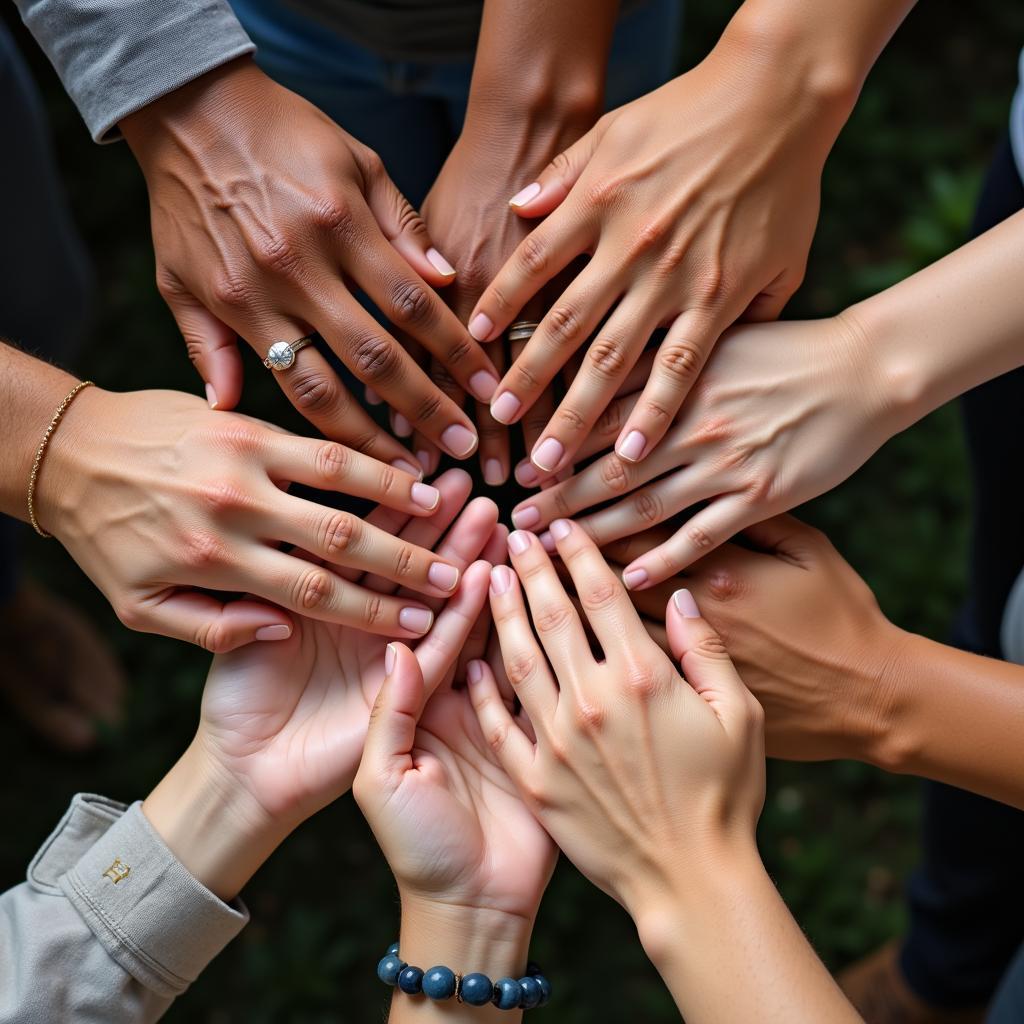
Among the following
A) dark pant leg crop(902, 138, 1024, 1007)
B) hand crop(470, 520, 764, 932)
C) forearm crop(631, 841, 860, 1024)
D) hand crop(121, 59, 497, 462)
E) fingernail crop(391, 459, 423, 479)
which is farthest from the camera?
dark pant leg crop(902, 138, 1024, 1007)

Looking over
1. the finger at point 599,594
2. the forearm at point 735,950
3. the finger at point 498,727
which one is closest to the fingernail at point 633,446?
the finger at point 599,594

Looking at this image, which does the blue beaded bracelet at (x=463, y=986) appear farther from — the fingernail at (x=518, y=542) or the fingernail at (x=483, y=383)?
the fingernail at (x=483, y=383)

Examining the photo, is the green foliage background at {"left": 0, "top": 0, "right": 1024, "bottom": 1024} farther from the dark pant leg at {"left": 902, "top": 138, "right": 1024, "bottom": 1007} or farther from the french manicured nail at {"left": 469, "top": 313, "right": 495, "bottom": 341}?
the french manicured nail at {"left": 469, "top": 313, "right": 495, "bottom": 341}

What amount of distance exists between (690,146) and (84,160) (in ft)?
6.43

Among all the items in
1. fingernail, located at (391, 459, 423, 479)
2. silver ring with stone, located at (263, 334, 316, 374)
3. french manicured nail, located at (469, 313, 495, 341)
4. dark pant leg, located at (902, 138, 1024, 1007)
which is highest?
french manicured nail, located at (469, 313, 495, 341)

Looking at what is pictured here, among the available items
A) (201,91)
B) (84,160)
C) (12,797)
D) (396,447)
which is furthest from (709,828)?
(84,160)

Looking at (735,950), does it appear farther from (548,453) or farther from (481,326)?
(481,326)

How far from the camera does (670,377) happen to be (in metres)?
1.23

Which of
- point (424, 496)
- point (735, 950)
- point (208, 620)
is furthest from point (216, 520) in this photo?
point (735, 950)

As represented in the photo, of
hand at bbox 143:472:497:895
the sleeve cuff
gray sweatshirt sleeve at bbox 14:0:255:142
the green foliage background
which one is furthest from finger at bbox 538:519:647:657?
the green foliage background

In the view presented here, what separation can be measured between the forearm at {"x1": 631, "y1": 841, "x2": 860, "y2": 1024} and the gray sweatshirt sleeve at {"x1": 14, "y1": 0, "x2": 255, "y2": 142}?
41.0 inches

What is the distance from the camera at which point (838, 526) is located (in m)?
2.44

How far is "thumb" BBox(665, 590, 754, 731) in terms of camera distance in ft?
3.90

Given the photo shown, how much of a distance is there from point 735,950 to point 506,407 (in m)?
0.65
